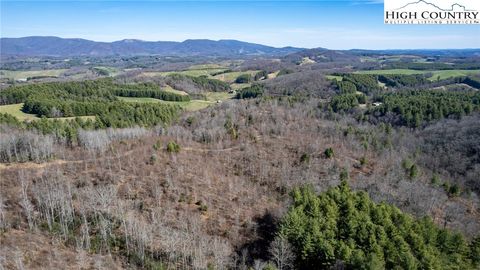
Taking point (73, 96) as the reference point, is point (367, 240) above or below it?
below

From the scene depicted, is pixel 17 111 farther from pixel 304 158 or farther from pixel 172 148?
pixel 304 158

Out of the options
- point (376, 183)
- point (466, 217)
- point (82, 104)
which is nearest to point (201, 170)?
point (376, 183)

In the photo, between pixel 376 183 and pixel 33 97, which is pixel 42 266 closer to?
pixel 376 183

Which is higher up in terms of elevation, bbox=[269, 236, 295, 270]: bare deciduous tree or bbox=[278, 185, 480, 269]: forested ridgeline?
bbox=[278, 185, 480, 269]: forested ridgeline

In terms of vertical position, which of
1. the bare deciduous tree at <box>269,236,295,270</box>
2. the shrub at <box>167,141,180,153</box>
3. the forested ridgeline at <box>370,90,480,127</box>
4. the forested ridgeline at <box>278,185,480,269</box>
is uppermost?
the forested ridgeline at <box>370,90,480,127</box>

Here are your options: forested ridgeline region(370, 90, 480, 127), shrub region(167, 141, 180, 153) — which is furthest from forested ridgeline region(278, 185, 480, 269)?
forested ridgeline region(370, 90, 480, 127)

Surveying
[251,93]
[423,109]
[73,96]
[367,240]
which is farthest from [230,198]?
[251,93]

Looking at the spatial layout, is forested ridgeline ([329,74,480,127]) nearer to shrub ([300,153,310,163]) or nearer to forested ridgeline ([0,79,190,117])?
shrub ([300,153,310,163])

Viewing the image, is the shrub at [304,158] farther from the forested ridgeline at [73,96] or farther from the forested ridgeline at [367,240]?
the forested ridgeline at [73,96]

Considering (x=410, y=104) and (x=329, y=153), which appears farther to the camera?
(x=410, y=104)
